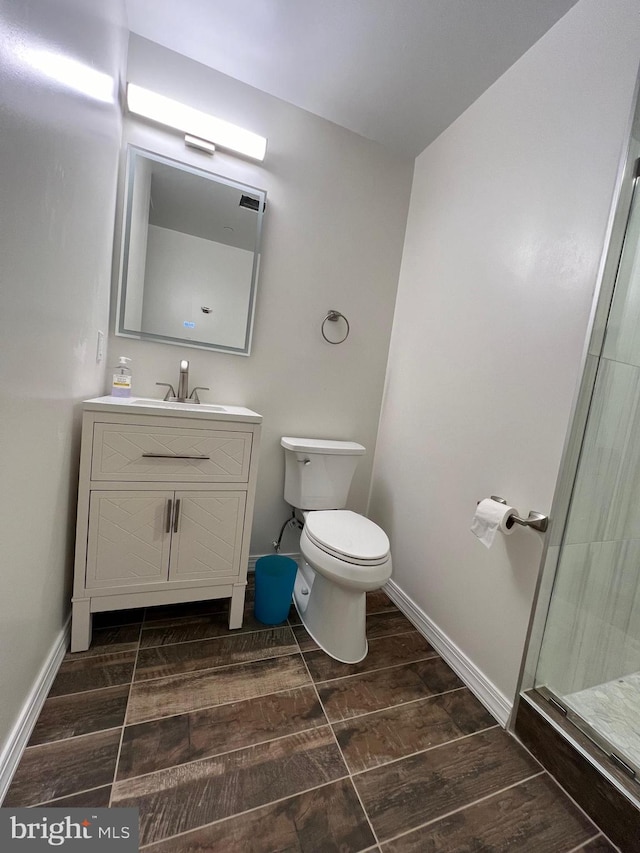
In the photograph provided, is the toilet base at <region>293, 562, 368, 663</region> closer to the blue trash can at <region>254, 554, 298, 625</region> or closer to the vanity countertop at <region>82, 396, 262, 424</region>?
the blue trash can at <region>254, 554, 298, 625</region>

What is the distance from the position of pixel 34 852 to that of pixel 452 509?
144 centimetres

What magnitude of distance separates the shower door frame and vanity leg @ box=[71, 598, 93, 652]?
1.47 meters

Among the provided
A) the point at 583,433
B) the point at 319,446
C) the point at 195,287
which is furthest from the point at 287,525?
the point at 583,433

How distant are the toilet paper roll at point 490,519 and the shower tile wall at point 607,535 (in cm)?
18

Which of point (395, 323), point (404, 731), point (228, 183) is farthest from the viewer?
point (395, 323)

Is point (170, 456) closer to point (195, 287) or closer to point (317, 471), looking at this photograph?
point (317, 471)

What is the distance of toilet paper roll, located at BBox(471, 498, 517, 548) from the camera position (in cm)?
110

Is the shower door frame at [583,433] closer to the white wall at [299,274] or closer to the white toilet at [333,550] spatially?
the white toilet at [333,550]

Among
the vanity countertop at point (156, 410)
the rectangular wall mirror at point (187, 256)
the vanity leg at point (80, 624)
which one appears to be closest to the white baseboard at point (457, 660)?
the vanity countertop at point (156, 410)

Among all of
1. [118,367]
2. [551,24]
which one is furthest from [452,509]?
[551,24]

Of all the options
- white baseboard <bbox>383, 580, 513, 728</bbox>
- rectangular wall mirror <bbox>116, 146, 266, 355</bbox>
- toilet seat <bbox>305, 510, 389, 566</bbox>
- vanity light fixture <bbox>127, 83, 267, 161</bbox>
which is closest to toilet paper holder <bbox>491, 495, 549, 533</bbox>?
toilet seat <bbox>305, 510, 389, 566</bbox>

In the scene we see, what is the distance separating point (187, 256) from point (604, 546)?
200 cm

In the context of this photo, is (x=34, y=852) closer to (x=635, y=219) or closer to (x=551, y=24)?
(x=635, y=219)

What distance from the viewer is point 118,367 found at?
1475 mm
